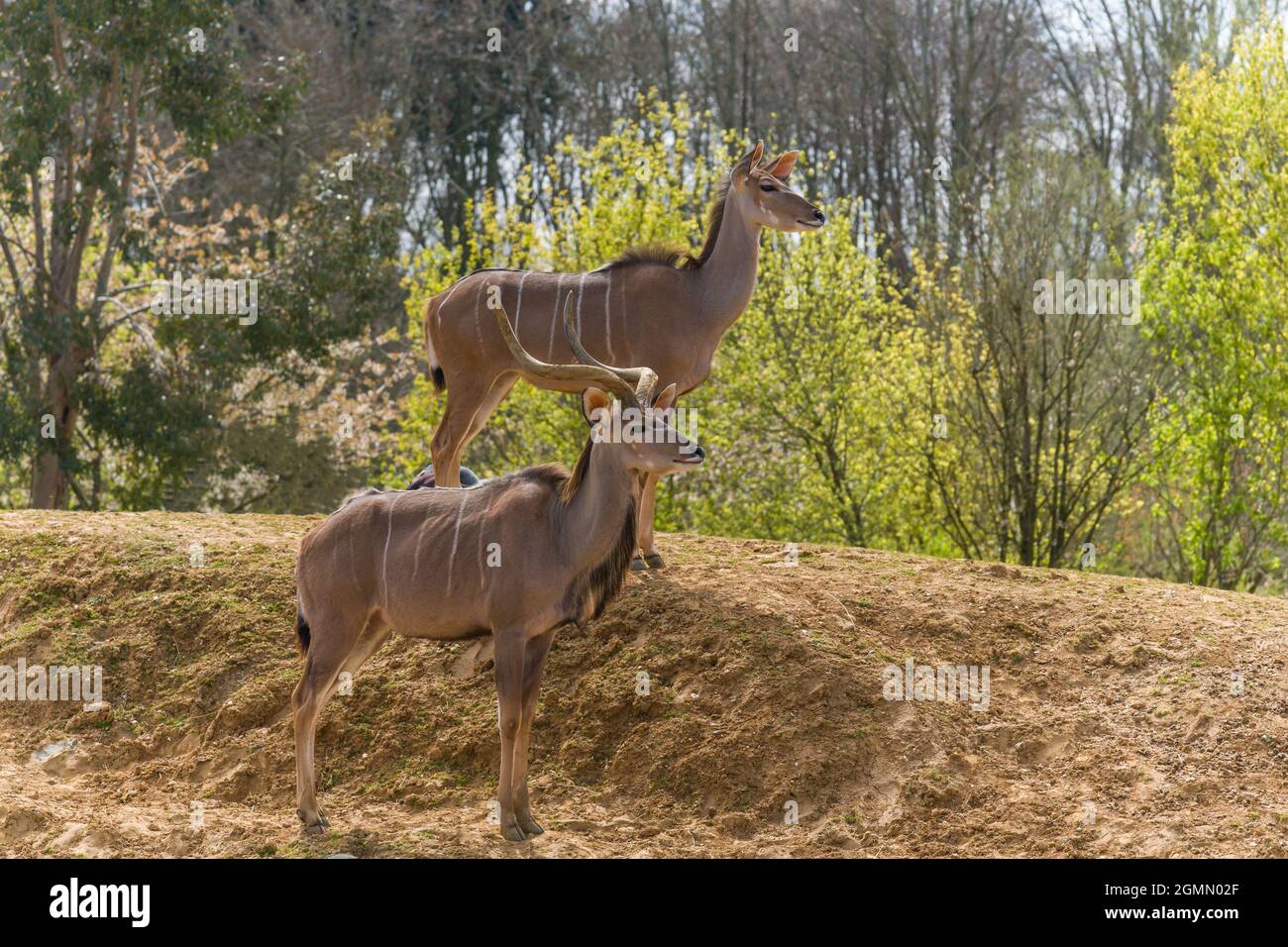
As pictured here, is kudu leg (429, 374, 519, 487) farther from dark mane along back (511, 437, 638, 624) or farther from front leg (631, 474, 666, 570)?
dark mane along back (511, 437, 638, 624)

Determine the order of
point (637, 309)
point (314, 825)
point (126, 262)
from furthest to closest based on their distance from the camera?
point (126, 262) → point (637, 309) → point (314, 825)

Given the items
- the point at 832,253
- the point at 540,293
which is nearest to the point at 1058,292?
the point at 832,253

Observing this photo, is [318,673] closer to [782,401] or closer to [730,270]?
[730,270]

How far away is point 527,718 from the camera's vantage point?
6.51 metres

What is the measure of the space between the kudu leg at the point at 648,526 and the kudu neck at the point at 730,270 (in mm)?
1081

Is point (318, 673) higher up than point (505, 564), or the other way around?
point (505, 564)

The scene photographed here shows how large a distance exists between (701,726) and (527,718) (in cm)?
145

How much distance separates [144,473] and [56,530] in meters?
10.1

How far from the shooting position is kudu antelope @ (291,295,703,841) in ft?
21.3

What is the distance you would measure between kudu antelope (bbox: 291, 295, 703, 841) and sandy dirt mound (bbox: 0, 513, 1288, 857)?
721 millimetres

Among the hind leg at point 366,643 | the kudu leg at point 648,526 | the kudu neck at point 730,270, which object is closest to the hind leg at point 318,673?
the hind leg at point 366,643

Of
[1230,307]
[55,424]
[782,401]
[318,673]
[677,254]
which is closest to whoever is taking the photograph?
[318,673]

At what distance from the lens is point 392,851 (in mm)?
6547

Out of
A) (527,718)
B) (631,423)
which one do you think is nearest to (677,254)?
(631,423)
